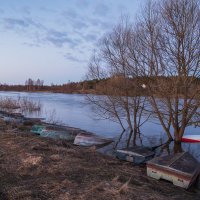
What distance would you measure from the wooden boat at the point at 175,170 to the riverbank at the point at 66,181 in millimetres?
228

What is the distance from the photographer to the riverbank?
14.8 ft

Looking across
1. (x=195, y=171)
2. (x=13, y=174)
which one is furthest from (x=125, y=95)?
(x=13, y=174)

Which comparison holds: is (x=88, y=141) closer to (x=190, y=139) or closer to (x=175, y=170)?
(x=190, y=139)

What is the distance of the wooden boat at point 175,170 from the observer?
6429 mm

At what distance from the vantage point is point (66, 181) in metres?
5.02

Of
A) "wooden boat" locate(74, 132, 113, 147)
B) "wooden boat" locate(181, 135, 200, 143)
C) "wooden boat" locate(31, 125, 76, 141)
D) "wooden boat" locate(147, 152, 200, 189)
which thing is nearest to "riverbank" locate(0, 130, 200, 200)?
"wooden boat" locate(147, 152, 200, 189)

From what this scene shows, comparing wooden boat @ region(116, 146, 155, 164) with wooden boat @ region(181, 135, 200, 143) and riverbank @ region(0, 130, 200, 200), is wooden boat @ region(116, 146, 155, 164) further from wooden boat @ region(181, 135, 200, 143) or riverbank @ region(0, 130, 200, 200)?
wooden boat @ region(181, 135, 200, 143)

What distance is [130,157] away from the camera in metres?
8.59

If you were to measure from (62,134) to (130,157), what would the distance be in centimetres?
477

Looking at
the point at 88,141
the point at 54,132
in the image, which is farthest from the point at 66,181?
the point at 54,132

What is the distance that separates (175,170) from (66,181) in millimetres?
2942

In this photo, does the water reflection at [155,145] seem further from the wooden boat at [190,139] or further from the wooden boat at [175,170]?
the wooden boat at [175,170]

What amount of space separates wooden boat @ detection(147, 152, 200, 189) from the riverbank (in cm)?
23

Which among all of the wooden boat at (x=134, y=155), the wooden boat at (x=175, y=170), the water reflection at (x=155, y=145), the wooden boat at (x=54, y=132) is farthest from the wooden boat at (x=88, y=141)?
the wooden boat at (x=175, y=170)
